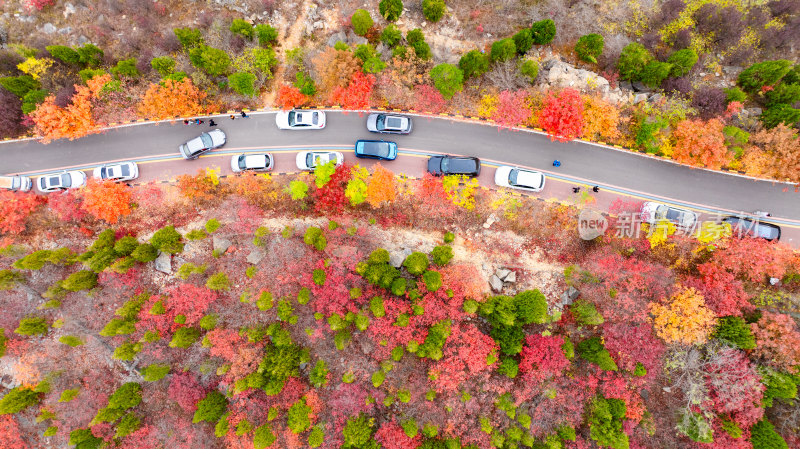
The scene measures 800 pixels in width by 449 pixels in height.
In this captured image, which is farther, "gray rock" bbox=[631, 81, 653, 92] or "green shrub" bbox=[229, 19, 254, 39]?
"green shrub" bbox=[229, 19, 254, 39]

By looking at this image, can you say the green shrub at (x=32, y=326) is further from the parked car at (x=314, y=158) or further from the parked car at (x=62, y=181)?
the parked car at (x=314, y=158)

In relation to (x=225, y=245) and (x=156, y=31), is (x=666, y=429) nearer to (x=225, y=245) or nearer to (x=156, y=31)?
(x=225, y=245)

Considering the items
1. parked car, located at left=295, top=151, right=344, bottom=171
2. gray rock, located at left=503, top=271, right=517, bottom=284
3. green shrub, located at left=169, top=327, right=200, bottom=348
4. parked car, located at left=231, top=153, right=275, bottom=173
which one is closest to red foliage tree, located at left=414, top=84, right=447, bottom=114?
parked car, located at left=295, top=151, right=344, bottom=171

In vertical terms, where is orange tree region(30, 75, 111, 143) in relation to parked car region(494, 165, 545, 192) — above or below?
above

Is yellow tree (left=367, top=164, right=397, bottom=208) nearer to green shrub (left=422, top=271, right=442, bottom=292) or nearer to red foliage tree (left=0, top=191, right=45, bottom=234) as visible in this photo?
green shrub (left=422, top=271, right=442, bottom=292)

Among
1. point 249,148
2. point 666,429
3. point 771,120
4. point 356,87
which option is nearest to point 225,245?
point 249,148

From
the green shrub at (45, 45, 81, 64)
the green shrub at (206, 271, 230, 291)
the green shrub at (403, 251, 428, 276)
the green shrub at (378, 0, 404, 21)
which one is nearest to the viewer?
the green shrub at (403, 251, 428, 276)

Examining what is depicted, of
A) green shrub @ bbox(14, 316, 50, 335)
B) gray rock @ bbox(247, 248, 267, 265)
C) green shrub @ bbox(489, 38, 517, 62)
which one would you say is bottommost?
green shrub @ bbox(14, 316, 50, 335)
